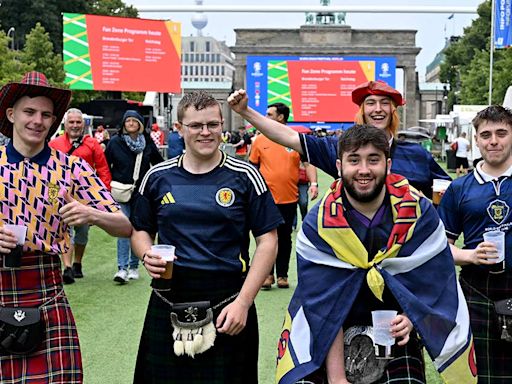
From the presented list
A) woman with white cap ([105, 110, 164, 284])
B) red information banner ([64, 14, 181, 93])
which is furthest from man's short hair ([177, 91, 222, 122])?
red information banner ([64, 14, 181, 93])

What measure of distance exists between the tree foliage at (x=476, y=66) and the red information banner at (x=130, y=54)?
54.2 ft

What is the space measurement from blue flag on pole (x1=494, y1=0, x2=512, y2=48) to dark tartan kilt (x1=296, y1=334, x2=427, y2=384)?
24959mm

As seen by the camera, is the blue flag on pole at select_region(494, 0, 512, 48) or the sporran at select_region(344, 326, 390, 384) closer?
the sporran at select_region(344, 326, 390, 384)

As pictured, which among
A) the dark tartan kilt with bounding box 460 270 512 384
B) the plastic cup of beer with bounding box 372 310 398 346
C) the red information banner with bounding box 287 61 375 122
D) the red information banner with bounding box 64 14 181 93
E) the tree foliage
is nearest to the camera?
the plastic cup of beer with bounding box 372 310 398 346

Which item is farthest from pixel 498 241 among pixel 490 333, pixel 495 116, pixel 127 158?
pixel 127 158

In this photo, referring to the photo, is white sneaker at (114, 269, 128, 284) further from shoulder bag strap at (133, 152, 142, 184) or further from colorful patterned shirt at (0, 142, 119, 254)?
colorful patterned shirt at (0, 142, 119, 254)

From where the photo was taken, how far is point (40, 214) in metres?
3.97

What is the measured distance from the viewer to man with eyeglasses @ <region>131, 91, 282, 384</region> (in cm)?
416

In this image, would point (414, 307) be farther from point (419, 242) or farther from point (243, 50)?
point (243, 50)

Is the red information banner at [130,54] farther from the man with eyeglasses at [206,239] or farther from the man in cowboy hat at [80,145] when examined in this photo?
the man with eyeglasses at [206,239]

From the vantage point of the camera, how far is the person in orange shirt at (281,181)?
9945mm

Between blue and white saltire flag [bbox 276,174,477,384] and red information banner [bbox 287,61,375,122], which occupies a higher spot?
red information banner [bbox 287,61,375,122]

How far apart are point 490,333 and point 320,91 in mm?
44873

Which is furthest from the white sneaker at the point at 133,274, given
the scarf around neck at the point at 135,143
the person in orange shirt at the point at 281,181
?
the person in orange shirt at the point at 281,181
